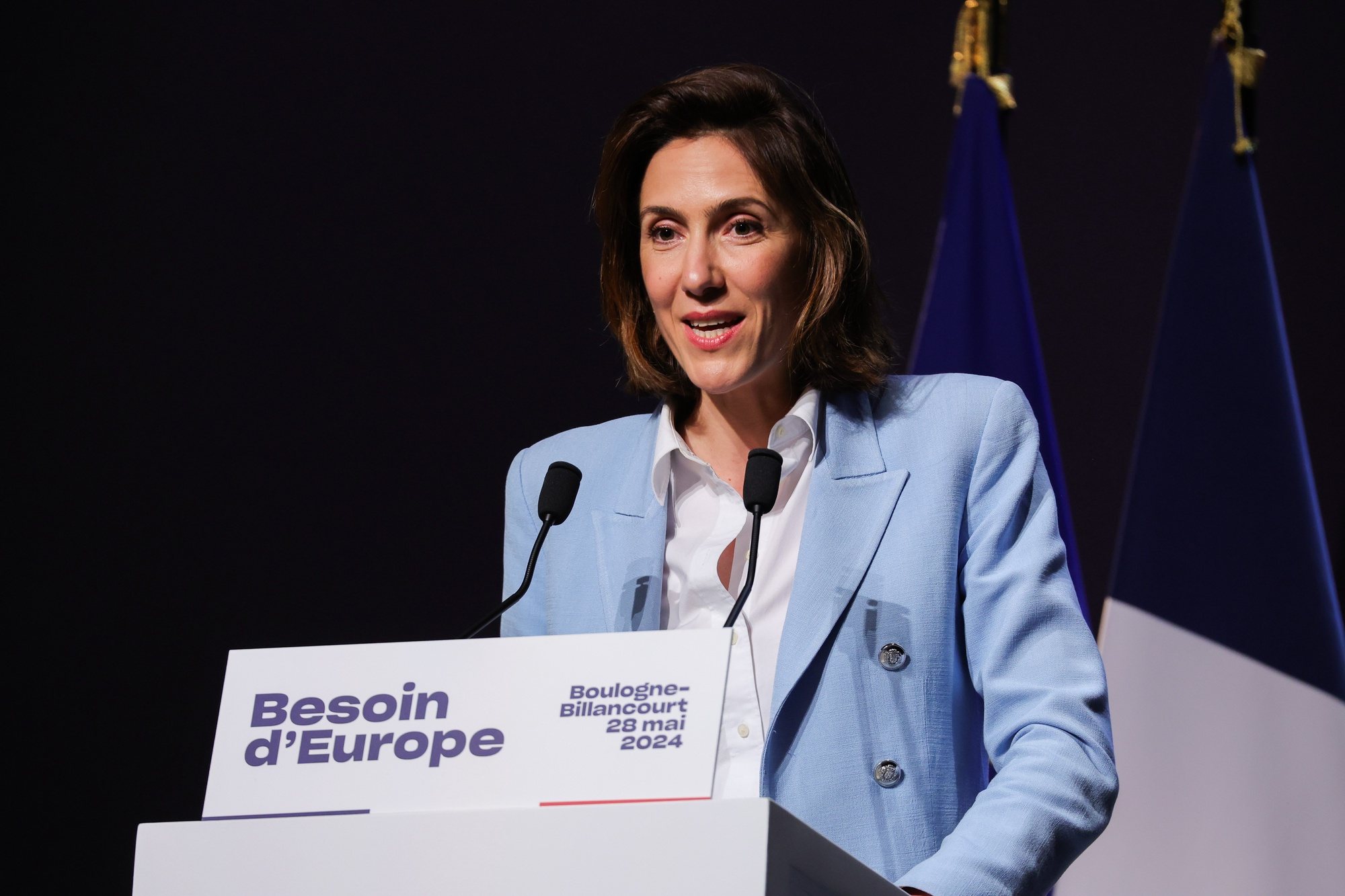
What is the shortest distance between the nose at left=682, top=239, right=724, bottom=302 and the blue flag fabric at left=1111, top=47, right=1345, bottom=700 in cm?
111

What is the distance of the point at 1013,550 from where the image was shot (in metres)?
1.52

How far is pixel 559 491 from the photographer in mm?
1463

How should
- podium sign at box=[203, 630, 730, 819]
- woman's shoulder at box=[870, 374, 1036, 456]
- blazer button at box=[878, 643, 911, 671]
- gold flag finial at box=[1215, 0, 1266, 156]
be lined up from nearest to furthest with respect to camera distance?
1. podium sign at box=[203, 630, 730, 819]
2. blazer button at box=[878, 643, 911, 671]
3. woman's shoulder at box=[870, 374, 1036, 456]
4. gold flag finial at box=[1215, 0, 1266, 156]

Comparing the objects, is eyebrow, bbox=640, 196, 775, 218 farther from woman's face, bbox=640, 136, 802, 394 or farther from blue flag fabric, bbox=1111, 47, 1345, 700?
blue flag fabric, bbox=1111, 47, 1345, 700

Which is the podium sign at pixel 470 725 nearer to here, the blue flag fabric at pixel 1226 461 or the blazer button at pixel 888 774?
the blazer button at pixel 888 774

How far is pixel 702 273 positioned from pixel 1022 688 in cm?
61

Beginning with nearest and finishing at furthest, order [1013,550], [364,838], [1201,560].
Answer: [364,838], [1013,550], [1201,560]

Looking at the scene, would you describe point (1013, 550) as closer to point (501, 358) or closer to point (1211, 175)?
point (1211, 175)

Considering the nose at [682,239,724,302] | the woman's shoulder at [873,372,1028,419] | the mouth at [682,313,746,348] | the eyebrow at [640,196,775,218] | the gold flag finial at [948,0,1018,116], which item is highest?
the gold flag finial at [948,0,1018,116]

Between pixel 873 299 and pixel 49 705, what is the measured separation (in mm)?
1687

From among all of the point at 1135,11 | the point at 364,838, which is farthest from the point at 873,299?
the point at 1135,11

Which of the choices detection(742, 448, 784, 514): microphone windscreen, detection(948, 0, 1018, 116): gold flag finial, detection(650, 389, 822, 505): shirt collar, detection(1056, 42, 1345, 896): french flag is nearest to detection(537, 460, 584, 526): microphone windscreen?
detection(742, 448, 784, 514): microphone windscreen

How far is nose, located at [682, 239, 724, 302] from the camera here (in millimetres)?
1691

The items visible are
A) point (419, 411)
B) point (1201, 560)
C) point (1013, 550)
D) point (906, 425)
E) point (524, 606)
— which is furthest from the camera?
point (419, 411)
